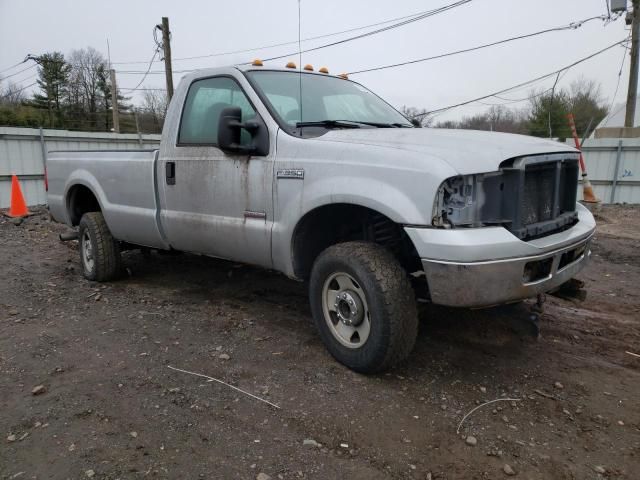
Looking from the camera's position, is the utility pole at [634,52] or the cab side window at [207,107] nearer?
the cab side window at [207,107]

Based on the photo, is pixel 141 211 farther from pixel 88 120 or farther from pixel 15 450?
pixel 88 120

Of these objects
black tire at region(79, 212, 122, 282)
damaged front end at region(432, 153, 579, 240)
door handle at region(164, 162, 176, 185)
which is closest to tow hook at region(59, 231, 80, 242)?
black tire at region(79, 212, 122, 282)

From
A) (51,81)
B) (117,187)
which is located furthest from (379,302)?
(51,81)

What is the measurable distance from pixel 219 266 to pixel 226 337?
7.30 ft

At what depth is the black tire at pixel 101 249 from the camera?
539 centimetres

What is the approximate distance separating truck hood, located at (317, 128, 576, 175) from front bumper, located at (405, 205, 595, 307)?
1.23ft

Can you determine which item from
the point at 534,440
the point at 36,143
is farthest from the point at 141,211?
the point at 36,143

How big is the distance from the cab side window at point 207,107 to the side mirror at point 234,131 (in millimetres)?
254

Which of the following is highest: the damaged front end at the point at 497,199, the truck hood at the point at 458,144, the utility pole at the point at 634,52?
the utility pole at the point at 634,52

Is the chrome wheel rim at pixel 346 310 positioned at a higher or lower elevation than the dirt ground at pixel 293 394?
higher

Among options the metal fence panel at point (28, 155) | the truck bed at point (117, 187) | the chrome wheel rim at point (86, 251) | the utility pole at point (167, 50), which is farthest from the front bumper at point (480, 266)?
the utility pole at point (167, 50)

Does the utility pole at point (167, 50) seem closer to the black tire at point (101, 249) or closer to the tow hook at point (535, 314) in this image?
the black tire at point (101, 249)

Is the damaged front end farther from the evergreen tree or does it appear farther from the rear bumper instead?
the evergreen tree

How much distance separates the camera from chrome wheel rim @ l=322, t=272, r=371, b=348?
3152mm
